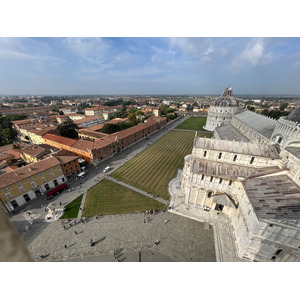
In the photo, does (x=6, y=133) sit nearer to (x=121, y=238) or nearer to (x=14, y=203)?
(x=14, y=203)

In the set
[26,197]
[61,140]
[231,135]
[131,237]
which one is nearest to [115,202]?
[131,237]

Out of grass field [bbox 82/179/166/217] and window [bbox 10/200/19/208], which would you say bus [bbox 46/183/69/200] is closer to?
window [bbox 10/200/19/208]

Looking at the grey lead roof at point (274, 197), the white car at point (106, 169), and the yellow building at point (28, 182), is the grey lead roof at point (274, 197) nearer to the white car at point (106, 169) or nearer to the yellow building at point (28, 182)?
the white car at point (106, 169)

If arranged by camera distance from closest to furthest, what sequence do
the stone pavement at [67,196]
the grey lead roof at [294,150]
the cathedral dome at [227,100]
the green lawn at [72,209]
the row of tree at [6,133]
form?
1. the grey lead roof at [294,150]
2. the stone pavement at [67,196]
3. the green lawn at [72,209]
4. the row of tree at [6,133]
5. the cathedral dome at [227,100]

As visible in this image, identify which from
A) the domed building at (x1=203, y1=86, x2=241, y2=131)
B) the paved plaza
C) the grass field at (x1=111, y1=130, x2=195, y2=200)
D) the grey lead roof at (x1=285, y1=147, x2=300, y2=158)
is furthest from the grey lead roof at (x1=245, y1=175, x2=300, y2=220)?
the domed building at (x1=203, y1=86, x2=241, y2=131)

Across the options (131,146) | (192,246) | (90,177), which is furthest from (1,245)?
(131,146)

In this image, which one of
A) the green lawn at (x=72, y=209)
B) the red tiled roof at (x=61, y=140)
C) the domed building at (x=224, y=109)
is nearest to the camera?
the green lawn at (x=72, y=209)

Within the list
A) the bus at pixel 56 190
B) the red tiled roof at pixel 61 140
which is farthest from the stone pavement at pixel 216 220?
the red tiled roof at pixel 61 140
